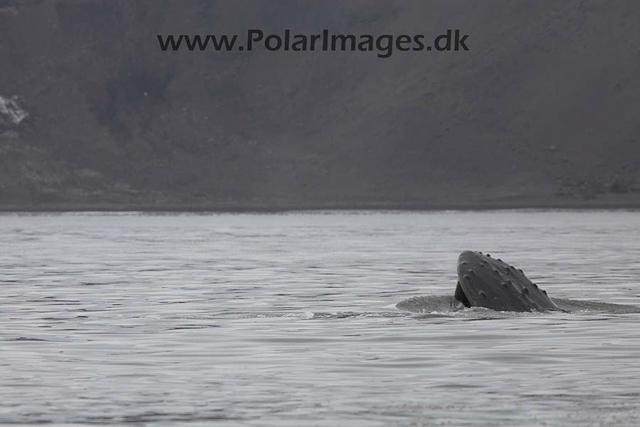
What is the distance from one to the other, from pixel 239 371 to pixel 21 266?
37.4 m

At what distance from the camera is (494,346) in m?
23.4

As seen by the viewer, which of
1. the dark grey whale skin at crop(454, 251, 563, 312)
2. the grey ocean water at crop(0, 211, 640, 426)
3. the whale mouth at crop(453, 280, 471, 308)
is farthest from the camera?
the whale mouth at crop(453, 280, 471, 308)

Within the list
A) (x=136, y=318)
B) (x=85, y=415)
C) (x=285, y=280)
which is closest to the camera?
(x=85, y=415)

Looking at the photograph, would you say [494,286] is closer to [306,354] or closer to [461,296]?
[461,296]

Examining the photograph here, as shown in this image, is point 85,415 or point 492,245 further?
point 492,245

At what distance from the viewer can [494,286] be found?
2791 cm

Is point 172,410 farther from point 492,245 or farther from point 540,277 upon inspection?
point 492,245

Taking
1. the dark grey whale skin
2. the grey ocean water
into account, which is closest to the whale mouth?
the dark grey whale skin

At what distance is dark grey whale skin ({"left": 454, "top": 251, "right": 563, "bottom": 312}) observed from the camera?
2708 cm

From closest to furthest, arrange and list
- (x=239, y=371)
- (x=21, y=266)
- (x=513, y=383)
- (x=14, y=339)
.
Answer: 1. (x=513, y=383)
2. (x=239, y=371)
3. (x=14, y=339)
4. (x=21, y=266)

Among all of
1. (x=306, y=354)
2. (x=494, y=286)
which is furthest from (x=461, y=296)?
(x=306, y=354)

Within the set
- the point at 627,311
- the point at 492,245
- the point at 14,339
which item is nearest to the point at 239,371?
the point at 14,339

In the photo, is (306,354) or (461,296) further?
(461,296)

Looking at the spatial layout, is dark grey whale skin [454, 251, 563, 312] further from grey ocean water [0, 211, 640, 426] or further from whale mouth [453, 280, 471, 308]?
grey ocean water [0, 211, 640, 426]
